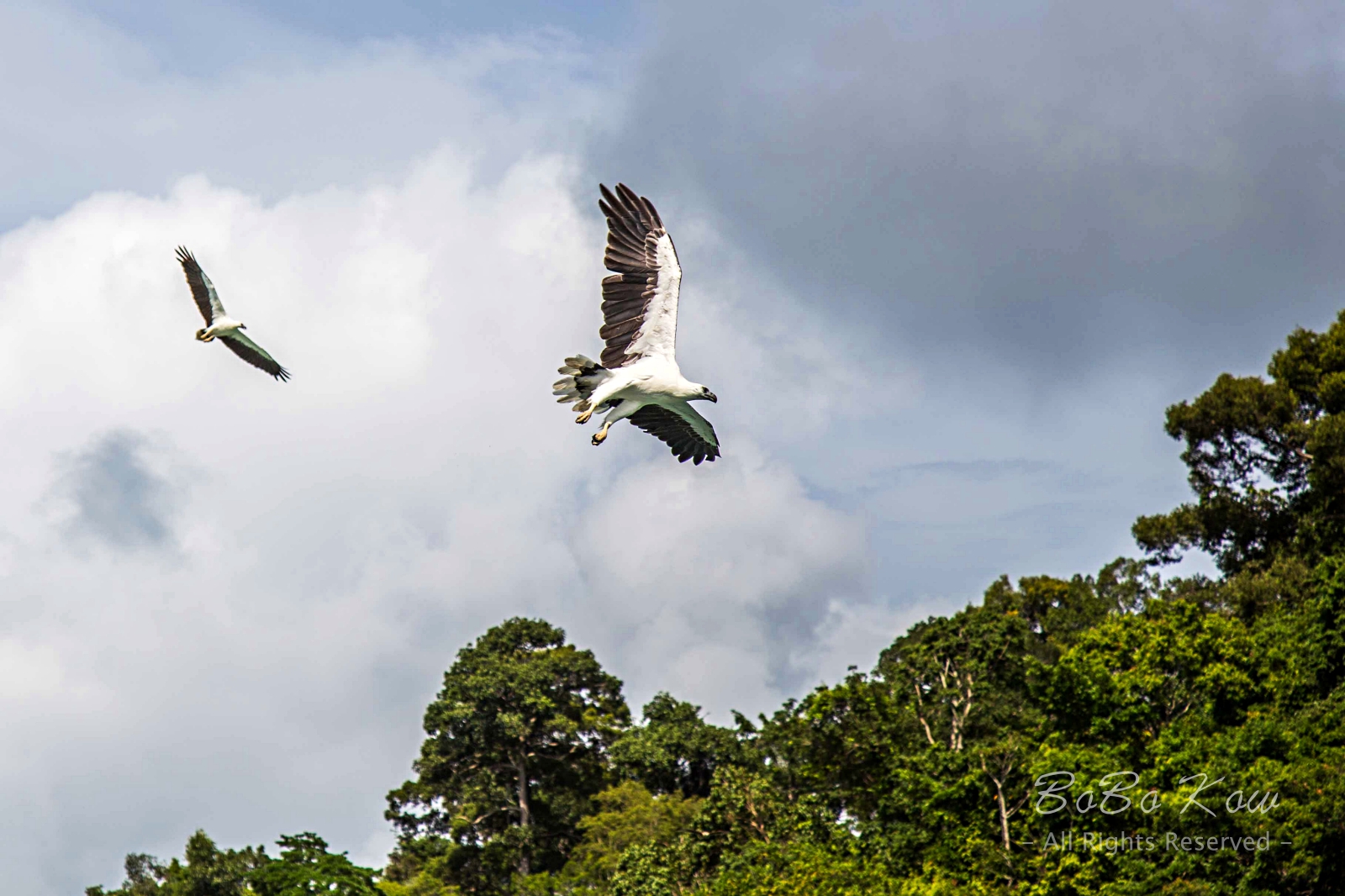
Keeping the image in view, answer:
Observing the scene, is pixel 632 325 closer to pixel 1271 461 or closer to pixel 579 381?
pixel 579 381

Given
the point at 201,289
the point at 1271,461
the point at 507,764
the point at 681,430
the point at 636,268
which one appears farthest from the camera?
the point at 507,764

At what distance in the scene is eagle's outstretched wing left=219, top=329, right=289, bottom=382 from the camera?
25609 millimetres

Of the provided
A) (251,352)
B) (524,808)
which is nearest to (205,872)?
(524,808)

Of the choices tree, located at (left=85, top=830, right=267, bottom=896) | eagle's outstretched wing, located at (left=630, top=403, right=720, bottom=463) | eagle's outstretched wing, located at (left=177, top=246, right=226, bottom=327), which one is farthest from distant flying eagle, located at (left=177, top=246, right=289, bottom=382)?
tree, located at (left=85, top=830, right=267, bottom=896)

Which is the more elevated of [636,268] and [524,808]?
[524,808]

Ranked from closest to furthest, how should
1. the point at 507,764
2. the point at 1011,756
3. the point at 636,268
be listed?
the point at 636,268 < the point at 1011,756 < the point at 507,764

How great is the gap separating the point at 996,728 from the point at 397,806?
98.9ft

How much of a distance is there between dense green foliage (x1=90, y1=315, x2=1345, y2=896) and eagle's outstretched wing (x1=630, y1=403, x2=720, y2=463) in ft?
37.9

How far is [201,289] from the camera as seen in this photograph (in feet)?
81.5

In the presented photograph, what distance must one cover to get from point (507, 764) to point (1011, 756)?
1204 inches

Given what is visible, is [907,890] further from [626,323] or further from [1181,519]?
[1181,519]

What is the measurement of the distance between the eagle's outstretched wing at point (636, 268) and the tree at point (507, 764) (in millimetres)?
40647

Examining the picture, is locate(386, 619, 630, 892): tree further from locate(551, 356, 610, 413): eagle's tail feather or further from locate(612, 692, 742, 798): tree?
locate(551, 356, 610, 413): eagle's tail feather

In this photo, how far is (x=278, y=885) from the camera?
32.2 m
